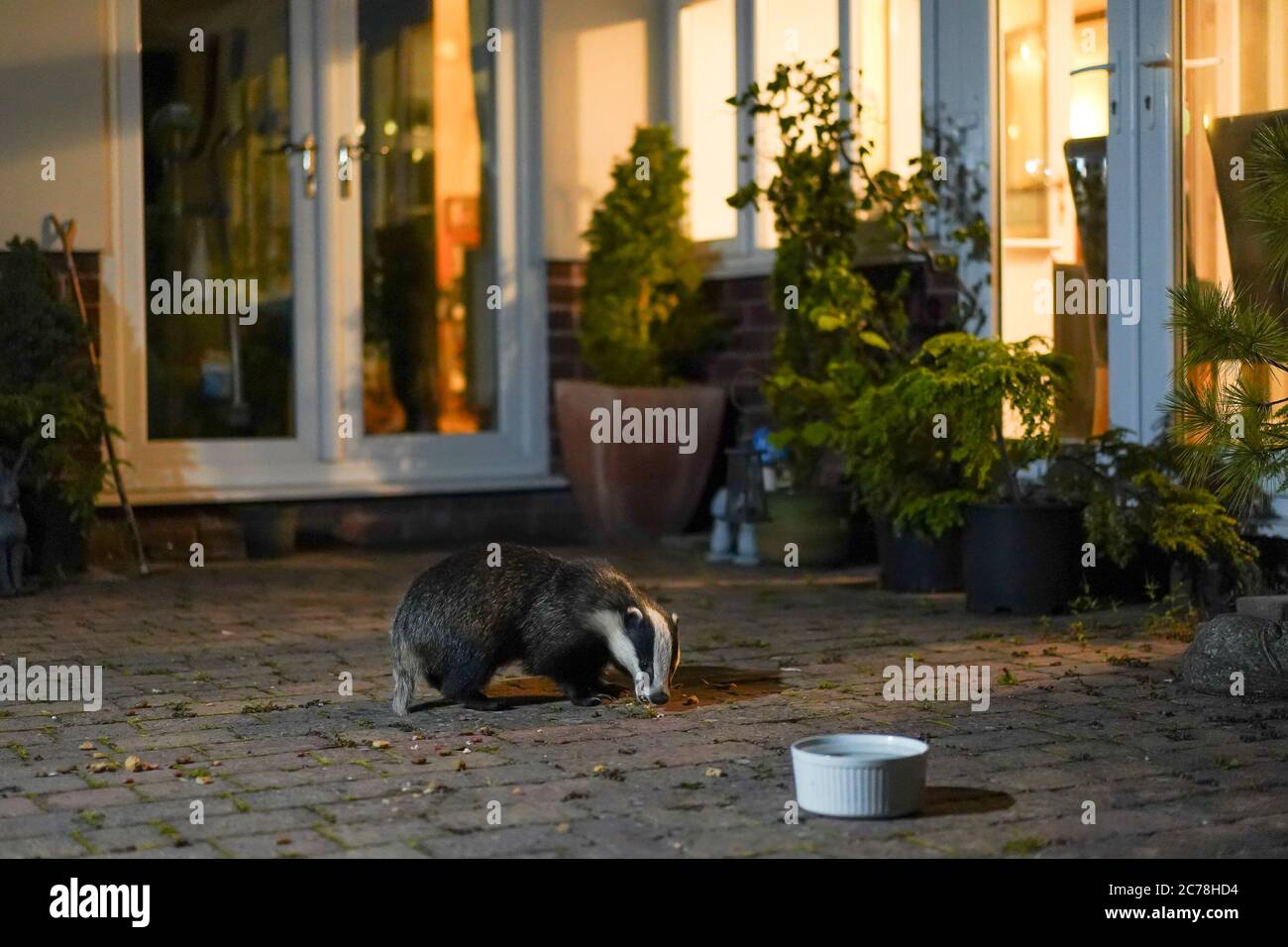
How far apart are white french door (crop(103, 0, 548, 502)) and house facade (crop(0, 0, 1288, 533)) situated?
0.05 ft

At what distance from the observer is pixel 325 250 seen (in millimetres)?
9484

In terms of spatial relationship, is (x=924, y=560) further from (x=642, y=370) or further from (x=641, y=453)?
(x=642, y=370)

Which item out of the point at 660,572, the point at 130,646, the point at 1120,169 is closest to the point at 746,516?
the point at 660,572

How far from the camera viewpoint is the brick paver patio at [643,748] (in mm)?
3590

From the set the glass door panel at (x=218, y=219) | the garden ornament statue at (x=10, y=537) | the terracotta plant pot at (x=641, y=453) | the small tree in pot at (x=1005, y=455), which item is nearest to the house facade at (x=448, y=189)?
the glass door panel at (x=218, y=219)

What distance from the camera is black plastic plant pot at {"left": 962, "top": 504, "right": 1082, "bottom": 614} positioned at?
262 inches

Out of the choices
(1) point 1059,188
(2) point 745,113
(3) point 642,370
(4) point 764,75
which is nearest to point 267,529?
(3) point 642,370

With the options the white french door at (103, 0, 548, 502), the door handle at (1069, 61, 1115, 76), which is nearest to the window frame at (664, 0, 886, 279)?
the white french door at (103, 0, 548, 502)

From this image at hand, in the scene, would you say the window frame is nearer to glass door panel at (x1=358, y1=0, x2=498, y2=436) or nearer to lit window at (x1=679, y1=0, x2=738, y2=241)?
lit window at (x1=679, y1=0, x2=738, y2=241)

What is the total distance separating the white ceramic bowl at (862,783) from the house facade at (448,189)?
12.4 feet

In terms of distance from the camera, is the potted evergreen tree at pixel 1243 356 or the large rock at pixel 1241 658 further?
the potted evergreen tree at pixel 1243 356

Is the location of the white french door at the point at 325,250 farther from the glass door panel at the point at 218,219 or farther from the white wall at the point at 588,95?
the white wall at the point at 588,95

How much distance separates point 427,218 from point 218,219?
1186mm

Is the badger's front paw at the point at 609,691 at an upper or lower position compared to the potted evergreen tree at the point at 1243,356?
lower
